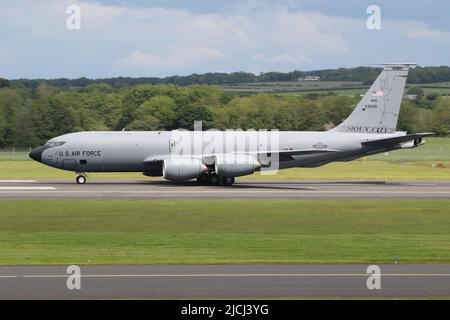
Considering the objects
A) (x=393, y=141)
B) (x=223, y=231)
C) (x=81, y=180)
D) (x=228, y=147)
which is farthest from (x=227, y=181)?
(x=223, y=231)

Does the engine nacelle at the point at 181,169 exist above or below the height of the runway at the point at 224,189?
above

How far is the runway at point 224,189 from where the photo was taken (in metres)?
44.2

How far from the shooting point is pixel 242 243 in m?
27.6

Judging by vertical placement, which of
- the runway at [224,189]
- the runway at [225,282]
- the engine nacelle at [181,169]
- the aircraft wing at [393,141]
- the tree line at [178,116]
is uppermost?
the tree line at [178,116]

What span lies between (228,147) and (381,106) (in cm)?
1028

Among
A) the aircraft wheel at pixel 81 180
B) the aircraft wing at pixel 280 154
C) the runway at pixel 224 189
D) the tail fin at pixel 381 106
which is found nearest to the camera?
the runway at pixel 224 189

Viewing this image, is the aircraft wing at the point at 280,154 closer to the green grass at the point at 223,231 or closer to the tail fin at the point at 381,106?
the tail fin at the point at 381,106

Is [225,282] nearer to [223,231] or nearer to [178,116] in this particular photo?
[223,231]

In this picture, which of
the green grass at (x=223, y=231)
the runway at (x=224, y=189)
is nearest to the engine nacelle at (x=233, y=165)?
the runway at (x=224, y=189)

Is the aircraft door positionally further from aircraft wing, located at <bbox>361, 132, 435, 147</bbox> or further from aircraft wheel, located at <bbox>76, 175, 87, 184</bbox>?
aircraft wing, located at <bbox>361, 132, 435, 147</bbox>

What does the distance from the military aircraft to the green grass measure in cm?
1062

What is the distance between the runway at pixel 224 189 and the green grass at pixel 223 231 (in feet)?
9.98

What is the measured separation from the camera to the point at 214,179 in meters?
52.9

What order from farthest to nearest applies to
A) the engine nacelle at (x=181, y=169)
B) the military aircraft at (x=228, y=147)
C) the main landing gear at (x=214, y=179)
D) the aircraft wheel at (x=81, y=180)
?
1. the aircraft wheel at (x=81, y=180)
2. the main landing gear at (x=214, y=179)
3. the military aircraft at (x=228, y=147)
4. the engine nacelle at (x=181, y=169)
